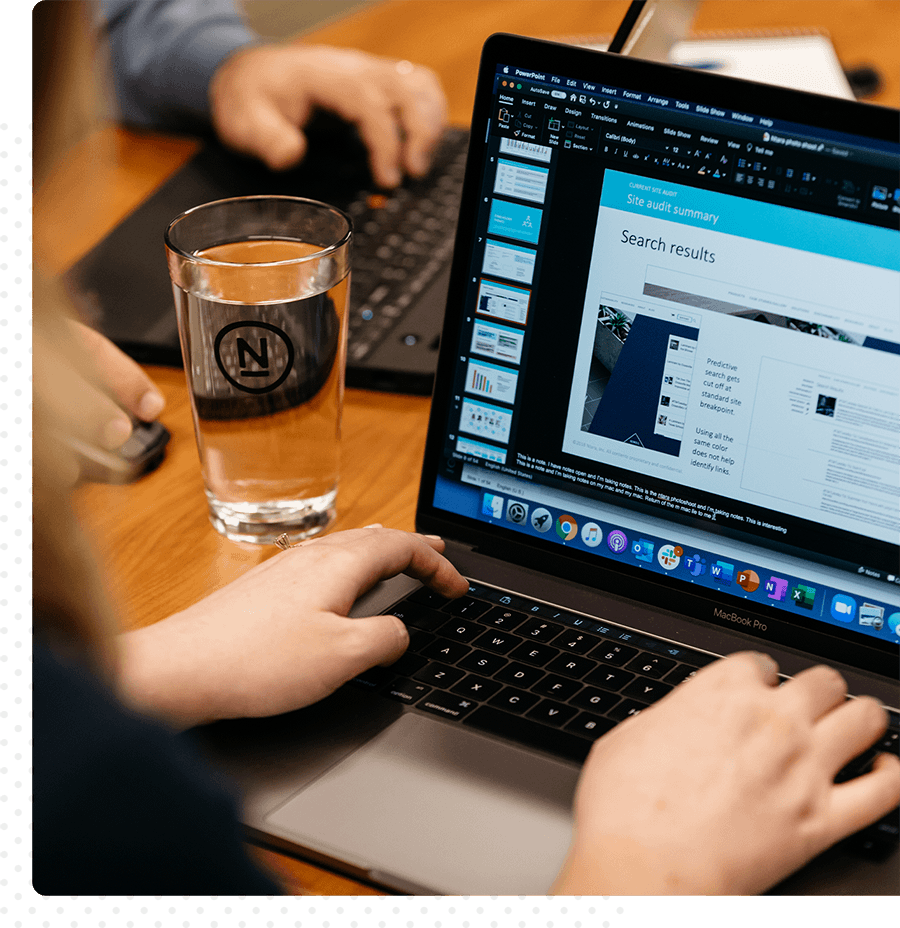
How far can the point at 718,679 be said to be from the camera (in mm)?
610

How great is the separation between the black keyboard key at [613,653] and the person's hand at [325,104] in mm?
718

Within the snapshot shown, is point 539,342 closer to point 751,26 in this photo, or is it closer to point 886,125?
point 886,125

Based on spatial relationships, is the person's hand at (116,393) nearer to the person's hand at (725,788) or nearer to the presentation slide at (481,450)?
the presentation slide at (481,450)

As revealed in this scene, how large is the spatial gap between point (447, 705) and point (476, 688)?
0.02m

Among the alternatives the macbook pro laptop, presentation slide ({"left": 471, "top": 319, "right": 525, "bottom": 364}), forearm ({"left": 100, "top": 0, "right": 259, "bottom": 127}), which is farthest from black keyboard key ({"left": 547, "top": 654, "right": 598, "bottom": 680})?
forearm ({"left": 100, "top": 0, "right": 259, "bottom": 127})

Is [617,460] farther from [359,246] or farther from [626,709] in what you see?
[359,246]

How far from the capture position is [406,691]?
682 millimetres

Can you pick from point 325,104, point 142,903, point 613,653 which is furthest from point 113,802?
point 325,104

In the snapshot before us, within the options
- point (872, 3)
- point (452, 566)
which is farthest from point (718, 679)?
point (872, 3)

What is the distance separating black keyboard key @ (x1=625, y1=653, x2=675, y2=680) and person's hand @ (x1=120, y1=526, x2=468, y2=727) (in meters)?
0.15

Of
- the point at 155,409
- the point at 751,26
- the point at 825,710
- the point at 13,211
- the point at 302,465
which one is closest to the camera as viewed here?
the point at 825,710

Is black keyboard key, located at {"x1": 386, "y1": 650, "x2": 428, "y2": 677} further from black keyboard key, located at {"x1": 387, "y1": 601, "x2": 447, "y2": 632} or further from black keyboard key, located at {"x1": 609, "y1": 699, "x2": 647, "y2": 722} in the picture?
black keyboard key, located at {"x1": 609, "y1": 699, "x2": 647, "y2": 722}

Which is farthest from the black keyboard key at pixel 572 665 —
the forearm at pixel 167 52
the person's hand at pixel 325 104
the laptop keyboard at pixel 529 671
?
the forearm at pixel 167 52

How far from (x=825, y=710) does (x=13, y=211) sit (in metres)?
0.60
